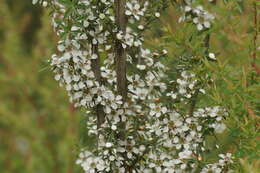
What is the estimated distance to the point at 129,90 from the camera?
102 centimetres

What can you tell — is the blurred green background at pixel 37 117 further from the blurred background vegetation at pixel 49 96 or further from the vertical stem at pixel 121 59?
the vertical stem at pixel 121 59

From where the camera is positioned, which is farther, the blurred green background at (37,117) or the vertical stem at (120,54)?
the blurred green background at (37,117)

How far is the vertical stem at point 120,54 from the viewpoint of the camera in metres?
0.95

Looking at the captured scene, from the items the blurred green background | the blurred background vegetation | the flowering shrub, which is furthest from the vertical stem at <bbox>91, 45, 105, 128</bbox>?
the blurred green background

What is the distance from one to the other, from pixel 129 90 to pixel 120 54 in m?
0.10

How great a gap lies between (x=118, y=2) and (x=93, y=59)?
138 mm

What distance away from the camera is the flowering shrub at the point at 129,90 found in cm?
92

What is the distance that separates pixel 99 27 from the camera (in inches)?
36.6

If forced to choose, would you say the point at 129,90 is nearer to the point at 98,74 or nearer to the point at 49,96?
the point at 98,74

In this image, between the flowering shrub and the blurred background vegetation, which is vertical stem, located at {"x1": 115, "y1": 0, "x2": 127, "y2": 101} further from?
the blurred background vegetation

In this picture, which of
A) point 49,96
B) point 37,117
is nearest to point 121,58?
point 49,96

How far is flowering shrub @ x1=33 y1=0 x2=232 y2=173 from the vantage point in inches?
36.0

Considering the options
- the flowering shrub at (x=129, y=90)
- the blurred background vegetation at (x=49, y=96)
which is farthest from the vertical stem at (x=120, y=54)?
the blurred background vegetation at (x=49, y=96)

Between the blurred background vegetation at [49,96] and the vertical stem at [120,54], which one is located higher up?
the blurred background vegetation at [49,96]
